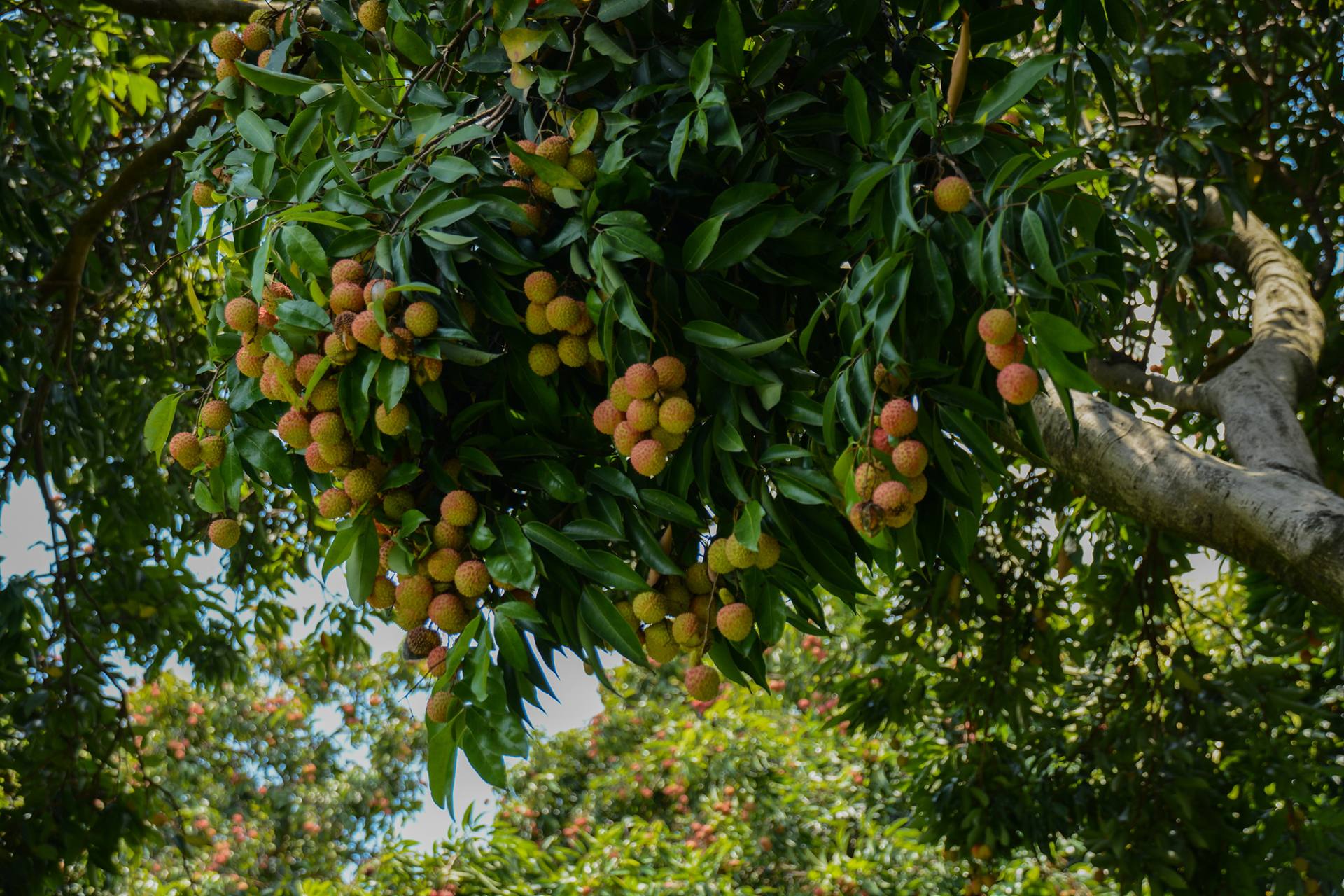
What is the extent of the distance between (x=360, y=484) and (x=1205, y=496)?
117cm

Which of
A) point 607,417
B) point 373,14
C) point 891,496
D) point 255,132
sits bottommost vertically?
point 891,496

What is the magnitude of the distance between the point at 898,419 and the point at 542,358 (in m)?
0.35

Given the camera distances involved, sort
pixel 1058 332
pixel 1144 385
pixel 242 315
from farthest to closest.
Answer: pixel 1144 385 → pixel 242 315 → pixel 1058 332

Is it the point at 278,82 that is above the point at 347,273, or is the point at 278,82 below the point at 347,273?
above

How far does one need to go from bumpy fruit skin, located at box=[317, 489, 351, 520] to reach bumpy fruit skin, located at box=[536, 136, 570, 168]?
0.37 m

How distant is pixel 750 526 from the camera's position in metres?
1.01

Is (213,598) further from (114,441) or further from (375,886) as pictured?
(375,886)

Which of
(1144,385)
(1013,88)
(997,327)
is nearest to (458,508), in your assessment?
(997,327)

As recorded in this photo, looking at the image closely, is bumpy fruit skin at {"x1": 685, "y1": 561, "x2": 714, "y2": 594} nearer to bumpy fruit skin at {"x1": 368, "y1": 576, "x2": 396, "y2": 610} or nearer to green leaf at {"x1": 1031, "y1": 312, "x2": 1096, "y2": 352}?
bumpy fruit skin at {"x1": 368, "y1": 576, "x2": 396, "y2": 610}

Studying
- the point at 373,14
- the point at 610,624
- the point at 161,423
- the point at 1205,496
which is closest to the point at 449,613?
the point at 610,624

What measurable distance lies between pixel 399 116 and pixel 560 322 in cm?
32

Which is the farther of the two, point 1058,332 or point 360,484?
point 360,484

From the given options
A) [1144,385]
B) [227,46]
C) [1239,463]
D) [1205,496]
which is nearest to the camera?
[227,46]

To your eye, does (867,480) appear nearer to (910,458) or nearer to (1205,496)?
(910,458)
